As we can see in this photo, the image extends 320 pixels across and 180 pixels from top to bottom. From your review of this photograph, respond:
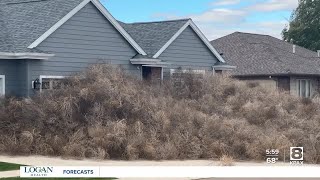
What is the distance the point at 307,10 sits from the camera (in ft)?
202

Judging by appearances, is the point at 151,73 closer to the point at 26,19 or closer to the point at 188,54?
the point at 188,54

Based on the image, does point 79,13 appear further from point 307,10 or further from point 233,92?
point 307,10

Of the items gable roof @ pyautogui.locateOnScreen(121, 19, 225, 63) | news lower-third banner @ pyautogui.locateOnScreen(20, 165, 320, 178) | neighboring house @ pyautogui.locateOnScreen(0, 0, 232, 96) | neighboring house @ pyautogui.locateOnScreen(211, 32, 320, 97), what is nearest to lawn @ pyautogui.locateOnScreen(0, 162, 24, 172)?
news lower-third banner @ pyautogui.locateOnScreen(20, 165, 320, 178)

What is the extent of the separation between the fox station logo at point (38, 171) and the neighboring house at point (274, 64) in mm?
21233

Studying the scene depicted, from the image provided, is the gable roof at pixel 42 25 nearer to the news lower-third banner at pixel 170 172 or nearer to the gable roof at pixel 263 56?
the gable roof at pixel 263 56

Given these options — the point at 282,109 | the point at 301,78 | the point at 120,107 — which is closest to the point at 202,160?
the point at 120,107

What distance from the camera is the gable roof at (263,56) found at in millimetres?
36844

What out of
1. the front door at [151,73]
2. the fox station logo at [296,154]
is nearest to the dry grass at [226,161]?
the fox station logo at [296,154]

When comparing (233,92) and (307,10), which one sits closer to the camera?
(233,92)

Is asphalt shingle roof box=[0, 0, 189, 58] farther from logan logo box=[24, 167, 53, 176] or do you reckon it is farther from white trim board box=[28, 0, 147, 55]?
logan logo box=[24, 167, 53, 176]

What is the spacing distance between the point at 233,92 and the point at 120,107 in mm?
7203

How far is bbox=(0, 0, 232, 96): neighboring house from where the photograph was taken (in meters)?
23.5

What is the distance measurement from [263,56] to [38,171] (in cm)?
2649

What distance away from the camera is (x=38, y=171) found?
14.8m
